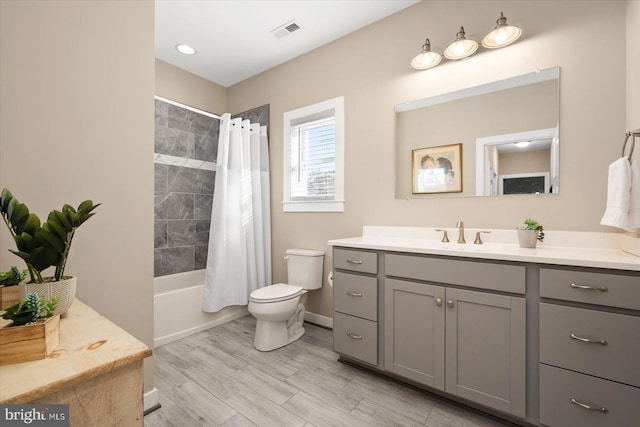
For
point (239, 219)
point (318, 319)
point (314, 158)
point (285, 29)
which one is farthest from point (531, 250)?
point (285, 29)

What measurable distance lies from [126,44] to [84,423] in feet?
5.67

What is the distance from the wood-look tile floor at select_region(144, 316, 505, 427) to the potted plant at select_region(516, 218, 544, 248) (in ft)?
3.23

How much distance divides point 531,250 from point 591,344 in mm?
503

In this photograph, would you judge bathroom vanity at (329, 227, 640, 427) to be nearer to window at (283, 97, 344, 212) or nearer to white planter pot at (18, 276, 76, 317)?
window at (283, 97, 344, 212)

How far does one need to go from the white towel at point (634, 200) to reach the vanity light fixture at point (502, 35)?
1026mm

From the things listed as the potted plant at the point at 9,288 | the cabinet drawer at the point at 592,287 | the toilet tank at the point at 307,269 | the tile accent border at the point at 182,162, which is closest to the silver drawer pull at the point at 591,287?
the cabinet drawer at the point at 592,287

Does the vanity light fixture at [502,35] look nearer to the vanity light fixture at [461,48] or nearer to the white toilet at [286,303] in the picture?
the vanity light fixture at [461,48]

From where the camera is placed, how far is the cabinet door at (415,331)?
1616mm

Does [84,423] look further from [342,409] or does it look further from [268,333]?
[268,333]

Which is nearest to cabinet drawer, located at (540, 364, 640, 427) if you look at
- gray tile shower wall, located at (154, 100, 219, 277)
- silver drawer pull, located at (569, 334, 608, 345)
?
silver drawer pull, located at (569, 334, 608, 345)

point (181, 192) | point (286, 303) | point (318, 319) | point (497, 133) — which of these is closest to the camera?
point (497, 133)

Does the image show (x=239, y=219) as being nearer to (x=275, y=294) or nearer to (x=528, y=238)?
(x=275, y=294)

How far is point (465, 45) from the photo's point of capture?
1958 millimetres

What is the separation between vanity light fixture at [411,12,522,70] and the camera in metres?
1.80
